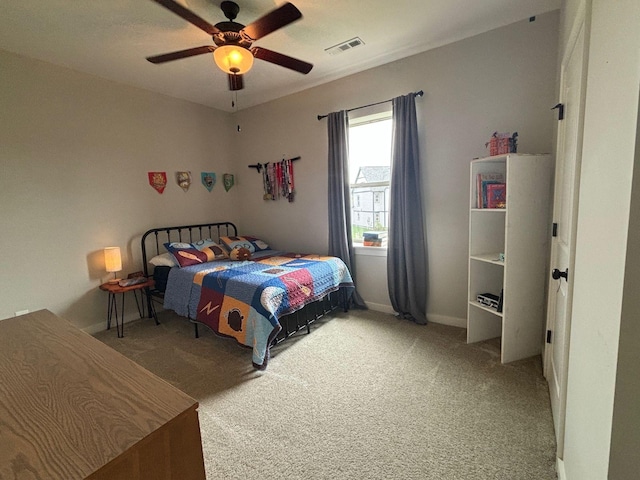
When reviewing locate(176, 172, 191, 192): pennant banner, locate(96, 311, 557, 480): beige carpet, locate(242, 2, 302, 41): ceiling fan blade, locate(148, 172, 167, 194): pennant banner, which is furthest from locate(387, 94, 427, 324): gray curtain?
locate(148, 172, 167, 194): pennant banner

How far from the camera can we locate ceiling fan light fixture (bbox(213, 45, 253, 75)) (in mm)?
1976

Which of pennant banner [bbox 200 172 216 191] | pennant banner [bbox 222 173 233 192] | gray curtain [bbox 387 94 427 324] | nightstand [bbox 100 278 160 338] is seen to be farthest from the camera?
pennant banner [bbox 222 173 233 192]

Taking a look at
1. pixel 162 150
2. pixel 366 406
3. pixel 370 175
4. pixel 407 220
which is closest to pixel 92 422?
pixel 366 406

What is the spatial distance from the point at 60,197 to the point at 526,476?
4.09 metres

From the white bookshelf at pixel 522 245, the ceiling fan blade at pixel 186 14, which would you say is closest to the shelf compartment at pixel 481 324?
the white bookshelf at pixel 522 245

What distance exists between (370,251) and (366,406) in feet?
6.03

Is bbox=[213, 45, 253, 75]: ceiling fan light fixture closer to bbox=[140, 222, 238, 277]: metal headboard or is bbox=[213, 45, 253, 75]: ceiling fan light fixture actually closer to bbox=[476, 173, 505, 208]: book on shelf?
bbox=[476, 173, 505, 208]: book on shelf

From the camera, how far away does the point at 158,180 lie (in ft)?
11.9

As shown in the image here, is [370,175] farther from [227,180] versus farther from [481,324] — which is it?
[227,180]

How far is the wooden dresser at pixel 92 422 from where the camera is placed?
53cm

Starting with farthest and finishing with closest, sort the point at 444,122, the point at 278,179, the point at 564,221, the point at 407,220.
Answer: the point at 278,179
the point at 407,220
the point at 444,122
the point at 564,221

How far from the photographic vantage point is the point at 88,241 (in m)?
3.12

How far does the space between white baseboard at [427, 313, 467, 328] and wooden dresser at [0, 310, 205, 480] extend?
9.23 ft

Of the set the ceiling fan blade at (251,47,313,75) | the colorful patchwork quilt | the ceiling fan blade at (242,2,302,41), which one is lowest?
the colorful patchwork quilt
